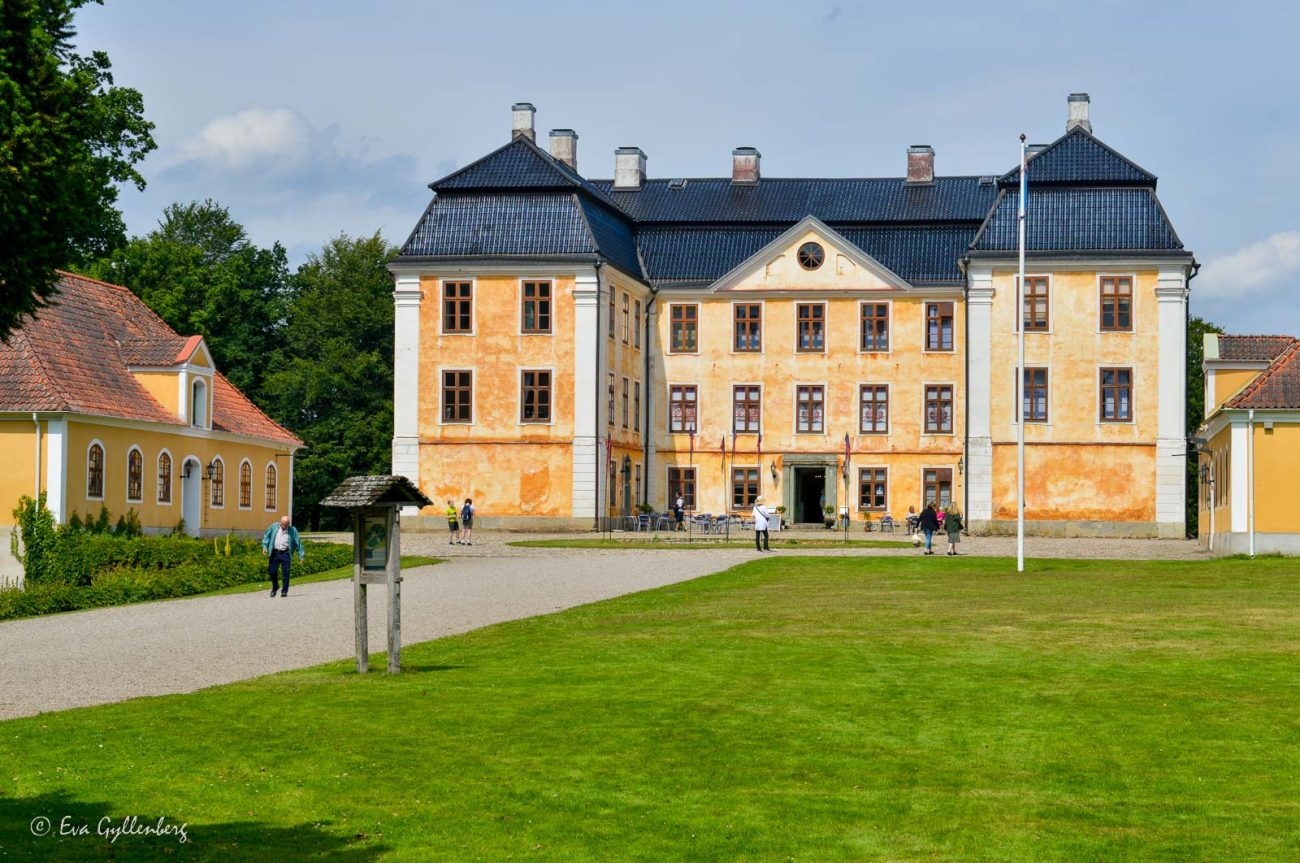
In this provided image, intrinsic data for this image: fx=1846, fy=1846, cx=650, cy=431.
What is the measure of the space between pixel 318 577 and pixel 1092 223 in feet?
102

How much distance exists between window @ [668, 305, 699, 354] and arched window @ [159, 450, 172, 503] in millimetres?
22790

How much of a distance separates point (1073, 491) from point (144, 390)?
28612 mm

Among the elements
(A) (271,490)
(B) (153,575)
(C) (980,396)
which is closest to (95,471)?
(B) (153,575)

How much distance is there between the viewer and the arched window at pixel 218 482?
48.4m

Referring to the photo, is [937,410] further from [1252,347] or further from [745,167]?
[1252,347]

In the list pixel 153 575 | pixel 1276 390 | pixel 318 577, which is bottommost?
pixel 318 577

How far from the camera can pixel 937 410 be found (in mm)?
62250

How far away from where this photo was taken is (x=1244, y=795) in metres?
11.9

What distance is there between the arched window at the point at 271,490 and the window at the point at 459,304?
8.54 metres

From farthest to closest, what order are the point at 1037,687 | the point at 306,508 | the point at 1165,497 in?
1. the point at 306,508
2. the point at 1165,497
3. the point at 1037,687

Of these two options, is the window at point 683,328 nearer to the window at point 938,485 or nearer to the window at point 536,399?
the window at point 536,399

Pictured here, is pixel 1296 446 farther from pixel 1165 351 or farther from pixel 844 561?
pixel 1165 351

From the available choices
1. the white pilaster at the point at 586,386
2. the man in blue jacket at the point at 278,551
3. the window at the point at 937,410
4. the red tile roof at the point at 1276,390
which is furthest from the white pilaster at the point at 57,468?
the window at the point at 937,410

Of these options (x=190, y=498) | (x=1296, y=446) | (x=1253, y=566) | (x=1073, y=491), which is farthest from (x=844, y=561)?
(x=1073, y=491)
